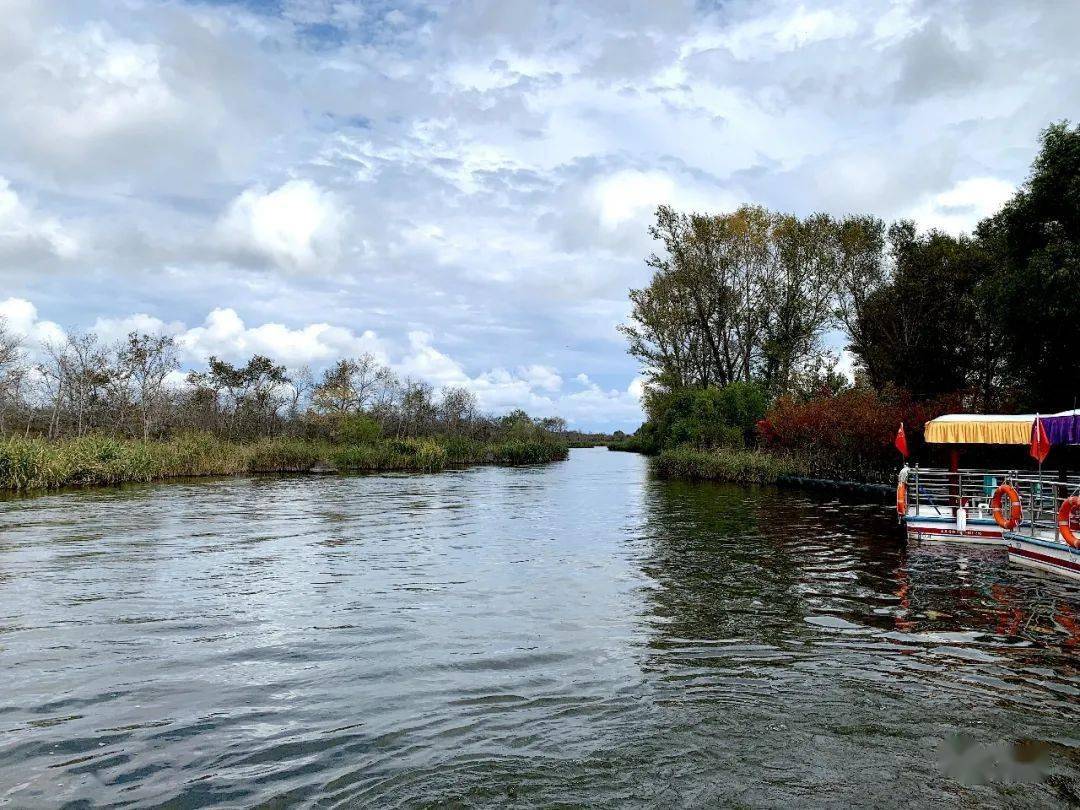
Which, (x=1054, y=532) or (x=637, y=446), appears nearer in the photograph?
(x=1054, y=532)

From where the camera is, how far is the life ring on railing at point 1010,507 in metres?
14.1

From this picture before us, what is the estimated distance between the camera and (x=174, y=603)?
1024 centimetres

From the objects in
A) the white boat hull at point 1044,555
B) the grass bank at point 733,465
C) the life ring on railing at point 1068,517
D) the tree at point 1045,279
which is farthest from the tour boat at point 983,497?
the grass bank at point 733,465

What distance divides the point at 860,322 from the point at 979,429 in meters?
25.3

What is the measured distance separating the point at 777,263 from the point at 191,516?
120 ft

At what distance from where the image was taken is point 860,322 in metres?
41.1

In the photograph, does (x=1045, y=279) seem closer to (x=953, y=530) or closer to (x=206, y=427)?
(x=953, y=530)

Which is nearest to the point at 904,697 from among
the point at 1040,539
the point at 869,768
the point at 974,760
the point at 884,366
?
the point at 974,760

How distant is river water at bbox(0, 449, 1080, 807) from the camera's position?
16.0 feet

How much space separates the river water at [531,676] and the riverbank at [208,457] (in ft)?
44.2

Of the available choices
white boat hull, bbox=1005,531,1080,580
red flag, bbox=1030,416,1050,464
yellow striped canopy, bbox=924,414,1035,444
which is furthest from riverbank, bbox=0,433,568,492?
red flag, bbox=1030,416,1050,464

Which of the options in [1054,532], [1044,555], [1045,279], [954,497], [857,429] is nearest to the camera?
[1044,555]

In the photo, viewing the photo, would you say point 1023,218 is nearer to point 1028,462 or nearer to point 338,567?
point 1028,462

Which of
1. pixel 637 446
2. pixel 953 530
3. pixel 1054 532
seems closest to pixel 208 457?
pixel 953 530
